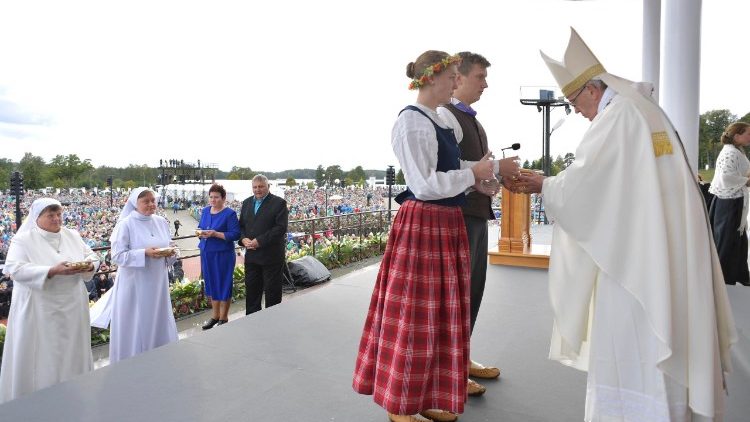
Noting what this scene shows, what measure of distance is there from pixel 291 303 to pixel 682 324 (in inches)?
136

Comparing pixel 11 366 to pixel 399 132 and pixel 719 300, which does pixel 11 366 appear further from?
pixel 719 300

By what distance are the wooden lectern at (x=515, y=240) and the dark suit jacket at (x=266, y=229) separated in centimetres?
262

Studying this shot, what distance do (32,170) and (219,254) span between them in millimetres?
1877

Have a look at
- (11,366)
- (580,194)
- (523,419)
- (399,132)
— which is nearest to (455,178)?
(399,132)

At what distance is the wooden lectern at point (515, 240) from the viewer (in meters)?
6.06

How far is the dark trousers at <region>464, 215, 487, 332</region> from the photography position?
2.51m

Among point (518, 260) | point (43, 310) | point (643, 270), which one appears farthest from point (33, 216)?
point (518, 260)

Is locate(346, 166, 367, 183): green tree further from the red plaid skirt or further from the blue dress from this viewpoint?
the red plaid skirt

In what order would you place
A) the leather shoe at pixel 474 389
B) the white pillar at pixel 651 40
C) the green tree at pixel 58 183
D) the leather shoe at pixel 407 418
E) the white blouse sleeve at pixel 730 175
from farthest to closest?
the white pillar at pixel 651 40 → the green tree at pixel 58 183 → the white blouse sleeve at pixel 730 175 → the leather shoe at pixel 474 389 → the leather shoe at pixel 407 418

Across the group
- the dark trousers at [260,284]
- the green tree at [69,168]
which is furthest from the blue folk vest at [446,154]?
the green tree at [69,168]

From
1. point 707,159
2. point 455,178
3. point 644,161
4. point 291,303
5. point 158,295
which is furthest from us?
point 707,159

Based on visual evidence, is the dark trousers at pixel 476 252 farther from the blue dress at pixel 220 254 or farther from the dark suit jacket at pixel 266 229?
the blue dress at pixel 220 254

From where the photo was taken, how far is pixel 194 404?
8.41 ft

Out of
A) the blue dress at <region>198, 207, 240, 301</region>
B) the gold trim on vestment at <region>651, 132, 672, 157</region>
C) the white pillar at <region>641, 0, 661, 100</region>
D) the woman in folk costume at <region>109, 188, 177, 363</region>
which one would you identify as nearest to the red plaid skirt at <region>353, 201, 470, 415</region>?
the gold trim on vestment at <region>651, 132, 672, 157</region>
